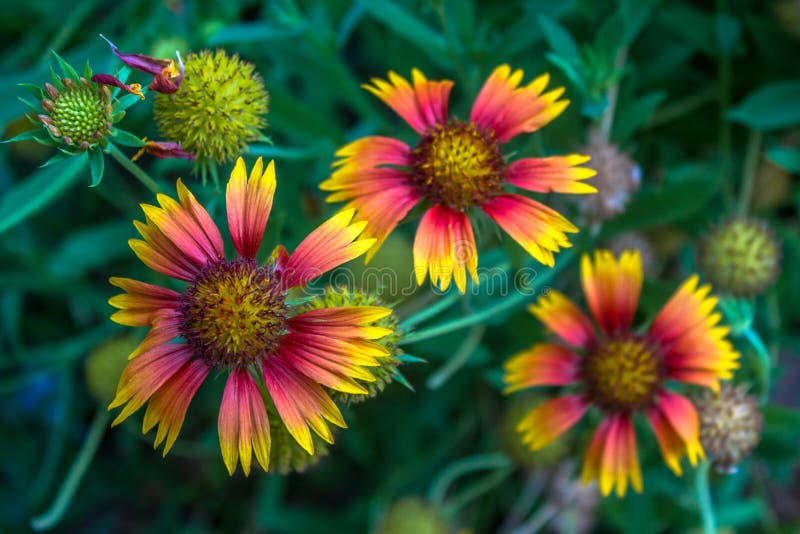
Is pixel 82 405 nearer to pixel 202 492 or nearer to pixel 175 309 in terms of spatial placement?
pixel 202 492

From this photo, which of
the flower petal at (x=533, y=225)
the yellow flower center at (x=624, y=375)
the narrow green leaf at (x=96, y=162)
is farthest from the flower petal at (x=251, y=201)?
the yellow flower center at (x=624, y=375)

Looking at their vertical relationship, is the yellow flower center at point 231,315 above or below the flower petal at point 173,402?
above

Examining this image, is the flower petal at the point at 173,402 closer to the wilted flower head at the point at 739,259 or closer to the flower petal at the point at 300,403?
the flower petal at the point at 300,403

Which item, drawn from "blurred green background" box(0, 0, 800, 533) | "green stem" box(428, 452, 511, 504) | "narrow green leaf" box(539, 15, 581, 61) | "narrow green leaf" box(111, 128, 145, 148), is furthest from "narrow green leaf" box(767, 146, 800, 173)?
"narrow green leaf" box(111, 128, 145, 148)

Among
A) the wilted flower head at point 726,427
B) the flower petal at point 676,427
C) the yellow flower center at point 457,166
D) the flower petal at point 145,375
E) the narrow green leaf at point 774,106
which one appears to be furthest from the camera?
the narrow green leaf at point 774,106

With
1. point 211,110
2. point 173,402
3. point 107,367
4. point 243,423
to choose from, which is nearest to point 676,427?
point 243,423
